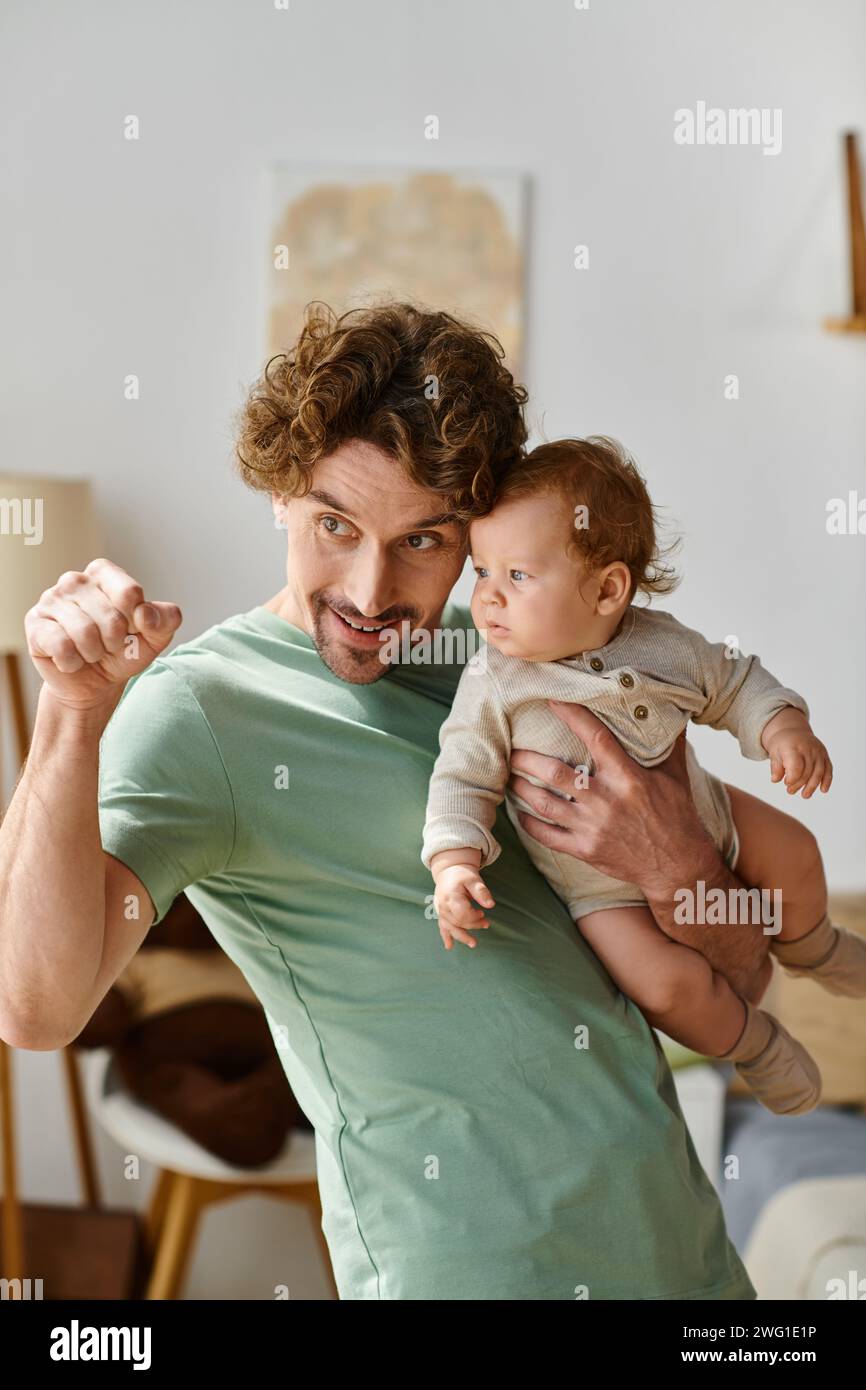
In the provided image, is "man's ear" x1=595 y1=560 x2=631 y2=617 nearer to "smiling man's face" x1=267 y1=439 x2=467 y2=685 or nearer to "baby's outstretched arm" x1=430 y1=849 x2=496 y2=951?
"smiling man's face" x1=267 y1=439 x2=467 y2=685

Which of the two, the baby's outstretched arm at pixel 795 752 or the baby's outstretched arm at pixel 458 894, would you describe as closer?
the baby's outstretched arm at pixel 458 894

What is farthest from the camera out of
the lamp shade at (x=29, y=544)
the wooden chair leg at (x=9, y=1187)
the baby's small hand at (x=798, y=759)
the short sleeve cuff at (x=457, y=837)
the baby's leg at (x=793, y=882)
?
the wooden chair leg at (x=9, y=1187)

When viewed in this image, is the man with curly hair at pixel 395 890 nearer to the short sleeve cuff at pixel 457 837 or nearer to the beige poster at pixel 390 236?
the short sleeve cuff at pixel 457 837

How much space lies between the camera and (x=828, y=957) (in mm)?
1351

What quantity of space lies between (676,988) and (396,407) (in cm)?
55

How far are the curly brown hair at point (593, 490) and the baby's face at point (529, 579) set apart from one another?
0.01 meters

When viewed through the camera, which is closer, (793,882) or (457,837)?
(457,837)

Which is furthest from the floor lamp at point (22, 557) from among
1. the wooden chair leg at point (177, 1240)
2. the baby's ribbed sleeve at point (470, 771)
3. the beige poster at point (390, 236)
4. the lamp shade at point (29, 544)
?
the baby's ribbed sleeve at point (470, 771)

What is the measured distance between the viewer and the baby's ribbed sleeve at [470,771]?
105 cm

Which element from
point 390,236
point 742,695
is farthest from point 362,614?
point 390,236

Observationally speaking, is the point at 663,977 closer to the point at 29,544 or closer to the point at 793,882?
the point at 793,882

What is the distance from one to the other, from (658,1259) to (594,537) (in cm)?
60

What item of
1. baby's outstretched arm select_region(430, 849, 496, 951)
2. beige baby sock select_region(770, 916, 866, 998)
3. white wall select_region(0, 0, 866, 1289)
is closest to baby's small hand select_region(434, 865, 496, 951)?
baby's outstretched arm select_region(430, 849, 496, 951)
